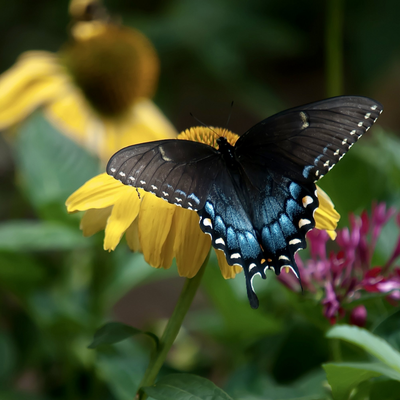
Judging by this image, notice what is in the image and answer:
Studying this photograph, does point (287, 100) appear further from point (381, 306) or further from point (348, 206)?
point (381, 306)

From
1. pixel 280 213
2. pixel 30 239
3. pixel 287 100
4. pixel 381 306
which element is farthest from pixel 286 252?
pixel 287 100

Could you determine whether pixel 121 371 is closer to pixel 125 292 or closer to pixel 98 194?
pixel 98 194

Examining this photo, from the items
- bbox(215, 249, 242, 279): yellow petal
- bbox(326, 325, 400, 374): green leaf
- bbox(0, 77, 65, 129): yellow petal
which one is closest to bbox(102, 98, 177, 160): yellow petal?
bbox(0, 77, 65, 129): yellow petal

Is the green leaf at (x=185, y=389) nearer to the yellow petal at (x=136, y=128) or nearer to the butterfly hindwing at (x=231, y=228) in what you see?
the butterfly hindwing at (x=231, y=228)

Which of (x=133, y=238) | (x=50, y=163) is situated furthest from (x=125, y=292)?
(x=133, y=238)

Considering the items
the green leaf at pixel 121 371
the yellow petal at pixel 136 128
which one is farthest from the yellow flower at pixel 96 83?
the green leaf at pixel 121 371
